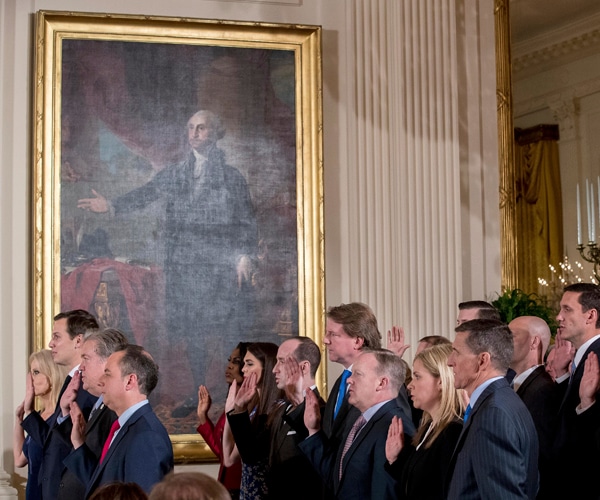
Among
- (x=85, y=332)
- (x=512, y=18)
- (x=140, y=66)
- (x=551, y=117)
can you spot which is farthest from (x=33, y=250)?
(x=551, y=117)

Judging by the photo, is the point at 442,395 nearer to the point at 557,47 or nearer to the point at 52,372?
the point at 52,372

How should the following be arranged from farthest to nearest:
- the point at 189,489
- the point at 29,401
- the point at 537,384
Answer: the point at 29,401 < the point at 537,384 < the point at 189,489

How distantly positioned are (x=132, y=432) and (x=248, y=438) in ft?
4.58

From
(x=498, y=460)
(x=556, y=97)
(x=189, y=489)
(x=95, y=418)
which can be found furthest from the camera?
(x=556, y=97)

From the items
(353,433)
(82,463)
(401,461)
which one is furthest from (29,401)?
(401,461)

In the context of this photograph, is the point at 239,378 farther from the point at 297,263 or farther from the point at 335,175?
the point at 335,175

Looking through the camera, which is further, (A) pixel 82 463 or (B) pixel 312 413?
(B) pixel 312 413

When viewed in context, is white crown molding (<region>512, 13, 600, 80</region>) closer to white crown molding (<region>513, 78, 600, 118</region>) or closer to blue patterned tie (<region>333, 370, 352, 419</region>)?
white crown molding (<region>513, 78, 600, 118</region>)

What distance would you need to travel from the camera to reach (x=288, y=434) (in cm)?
619

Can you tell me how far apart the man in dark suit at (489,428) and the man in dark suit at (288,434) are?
1518 millimetres

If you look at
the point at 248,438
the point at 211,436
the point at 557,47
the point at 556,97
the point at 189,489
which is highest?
the point at 557,47

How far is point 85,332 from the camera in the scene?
22.6 ft

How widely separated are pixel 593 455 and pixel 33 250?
5.35 metres

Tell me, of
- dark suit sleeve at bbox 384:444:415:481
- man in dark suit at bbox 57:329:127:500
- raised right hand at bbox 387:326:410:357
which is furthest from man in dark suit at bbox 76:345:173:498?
raised right hand at bbox 387:326:410:357
